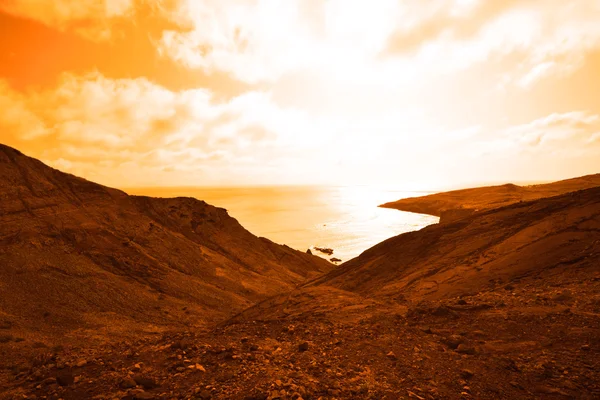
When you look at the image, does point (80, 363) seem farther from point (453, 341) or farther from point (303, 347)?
point (453, 341)

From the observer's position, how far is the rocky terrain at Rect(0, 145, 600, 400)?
5.61 m

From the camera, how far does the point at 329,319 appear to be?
32.3ft

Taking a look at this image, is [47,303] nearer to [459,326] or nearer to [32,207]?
[32,207]

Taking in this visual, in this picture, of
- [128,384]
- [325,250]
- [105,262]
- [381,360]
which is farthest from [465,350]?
[325,250]

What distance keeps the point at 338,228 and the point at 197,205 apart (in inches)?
1824

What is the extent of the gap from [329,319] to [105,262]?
68.5ft

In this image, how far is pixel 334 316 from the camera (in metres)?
10.2

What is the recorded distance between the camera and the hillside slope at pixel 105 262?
56.9ft

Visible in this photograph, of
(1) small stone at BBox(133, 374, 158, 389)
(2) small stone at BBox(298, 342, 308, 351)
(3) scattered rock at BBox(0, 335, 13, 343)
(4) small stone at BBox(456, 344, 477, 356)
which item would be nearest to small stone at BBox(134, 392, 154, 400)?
(1) small stone at BBox(133, 374, 158, 389)

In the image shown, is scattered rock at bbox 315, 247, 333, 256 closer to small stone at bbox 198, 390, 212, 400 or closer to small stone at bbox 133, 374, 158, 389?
small stone at bbox 133, 374, 158, 389

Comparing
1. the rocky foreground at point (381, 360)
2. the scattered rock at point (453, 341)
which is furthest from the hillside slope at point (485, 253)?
the scattered rock at point (453, 341)

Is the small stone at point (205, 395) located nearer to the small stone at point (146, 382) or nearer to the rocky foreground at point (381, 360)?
the rocky foreground at point (381, 360)

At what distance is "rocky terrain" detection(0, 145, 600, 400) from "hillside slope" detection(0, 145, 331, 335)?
144 millimetres

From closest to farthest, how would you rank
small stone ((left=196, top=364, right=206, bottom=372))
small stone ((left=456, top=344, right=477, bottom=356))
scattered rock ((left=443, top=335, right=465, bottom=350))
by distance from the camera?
small stone ((left=196, top=364, right=206, bottom=372)) → small stone ((left=456, top=344, right=477, bottom=356)) → scattered rock ((left=443, top=335, right=465, bottom=350))
